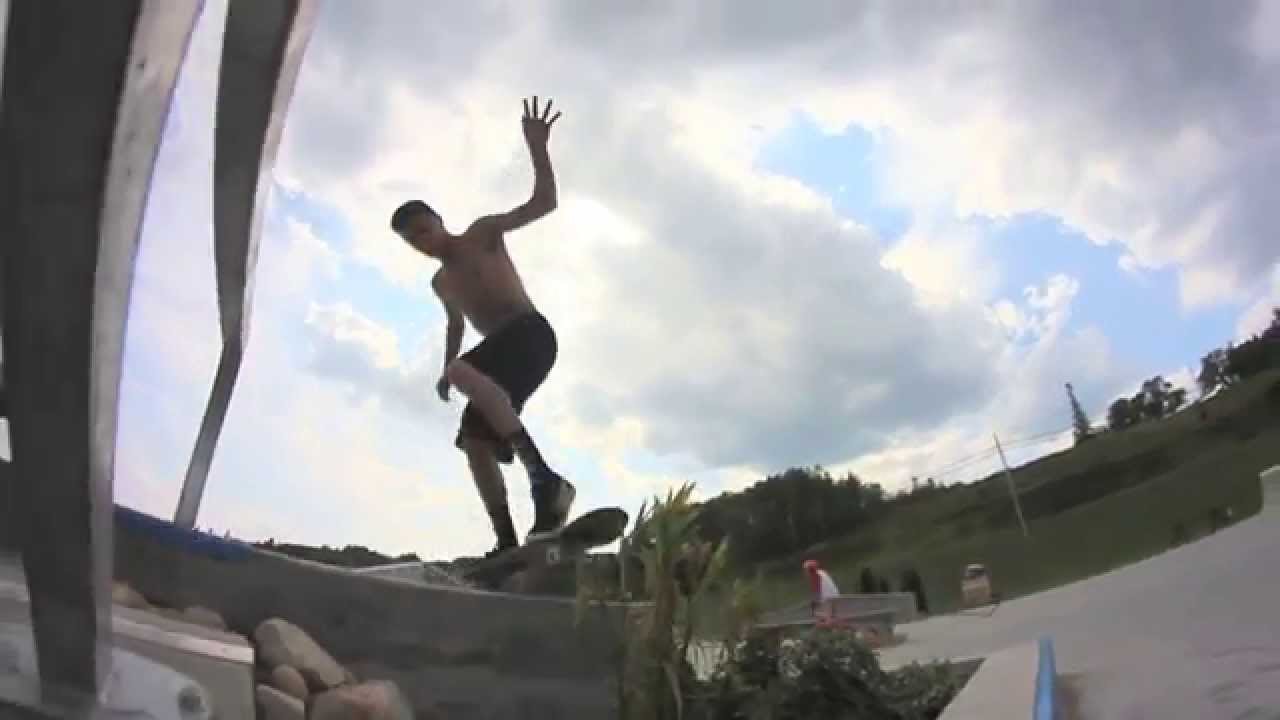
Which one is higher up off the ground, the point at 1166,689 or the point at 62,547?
the point at 62,547

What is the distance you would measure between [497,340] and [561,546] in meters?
0.73

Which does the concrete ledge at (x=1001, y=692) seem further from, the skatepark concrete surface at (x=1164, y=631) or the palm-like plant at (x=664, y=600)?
the palm-like plant at (x=664, y=600)

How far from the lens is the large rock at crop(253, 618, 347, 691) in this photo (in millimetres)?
3154

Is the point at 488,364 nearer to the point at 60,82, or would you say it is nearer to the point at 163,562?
the point at 163,562

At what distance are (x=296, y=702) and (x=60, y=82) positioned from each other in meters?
1.89

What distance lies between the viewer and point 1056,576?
395 inches

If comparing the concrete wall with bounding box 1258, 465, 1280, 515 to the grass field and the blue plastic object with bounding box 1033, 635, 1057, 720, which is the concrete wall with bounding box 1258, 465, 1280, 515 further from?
the blue plastic object with bounding box 1033, 635, 1057, 720

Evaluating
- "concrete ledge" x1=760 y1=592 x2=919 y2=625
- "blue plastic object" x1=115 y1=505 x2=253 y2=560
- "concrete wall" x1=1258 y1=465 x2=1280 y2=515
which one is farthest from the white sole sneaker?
"concrete wall" x1=1258 y1=465 x2=1280 y2=515

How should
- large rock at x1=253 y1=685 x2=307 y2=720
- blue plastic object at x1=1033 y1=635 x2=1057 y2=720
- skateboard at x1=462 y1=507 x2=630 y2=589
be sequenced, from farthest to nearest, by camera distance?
skateboard at x1=462 y1=507 x2=630 y2=589 → large rock at x1=253 y1=685 x2=307 y2=720 → blue plastic object at x1=1033 y1=635 x2=1057 y2=720

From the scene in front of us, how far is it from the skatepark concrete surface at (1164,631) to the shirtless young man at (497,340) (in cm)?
164

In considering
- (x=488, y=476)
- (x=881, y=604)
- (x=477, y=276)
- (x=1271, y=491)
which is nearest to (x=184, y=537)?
(x=488, y=476)

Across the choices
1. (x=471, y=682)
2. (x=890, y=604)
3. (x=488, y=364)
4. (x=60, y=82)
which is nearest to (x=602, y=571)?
(x=471, y=682)

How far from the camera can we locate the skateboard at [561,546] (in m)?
3.82

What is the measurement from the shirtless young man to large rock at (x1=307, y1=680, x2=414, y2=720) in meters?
0.78
